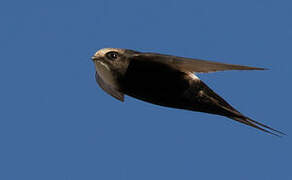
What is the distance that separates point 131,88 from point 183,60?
82cm

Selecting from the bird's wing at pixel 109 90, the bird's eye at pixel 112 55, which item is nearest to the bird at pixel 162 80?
the bird's eye at pixel 112 55

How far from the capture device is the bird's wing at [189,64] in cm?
496

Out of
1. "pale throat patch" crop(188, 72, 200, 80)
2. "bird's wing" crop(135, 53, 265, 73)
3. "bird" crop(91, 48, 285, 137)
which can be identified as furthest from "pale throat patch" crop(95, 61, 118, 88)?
"pale throat patch" crop(188, 72, 200, 80)

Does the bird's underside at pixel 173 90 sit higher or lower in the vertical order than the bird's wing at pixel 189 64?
lower

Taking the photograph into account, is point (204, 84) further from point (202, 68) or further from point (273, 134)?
point (273, 134)

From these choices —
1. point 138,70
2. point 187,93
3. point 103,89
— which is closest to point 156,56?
point 138,70

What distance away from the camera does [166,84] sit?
17.3ft

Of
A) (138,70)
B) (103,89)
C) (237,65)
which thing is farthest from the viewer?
(103,89)

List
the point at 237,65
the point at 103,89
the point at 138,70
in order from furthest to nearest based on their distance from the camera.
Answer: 1. the point at 103,89
2. the point at 138,70
3. the point at 237,65

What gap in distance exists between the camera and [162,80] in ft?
17.2

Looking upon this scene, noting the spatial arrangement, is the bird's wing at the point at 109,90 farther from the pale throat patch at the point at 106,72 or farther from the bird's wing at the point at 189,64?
the bird's wing at the point at 189,64

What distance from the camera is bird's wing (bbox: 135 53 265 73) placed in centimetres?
496

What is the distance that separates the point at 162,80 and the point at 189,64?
1.39 feet

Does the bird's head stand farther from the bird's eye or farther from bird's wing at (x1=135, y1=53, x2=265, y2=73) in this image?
bird's wing at (x1=135, y1=53, x2=265, y2=73)
